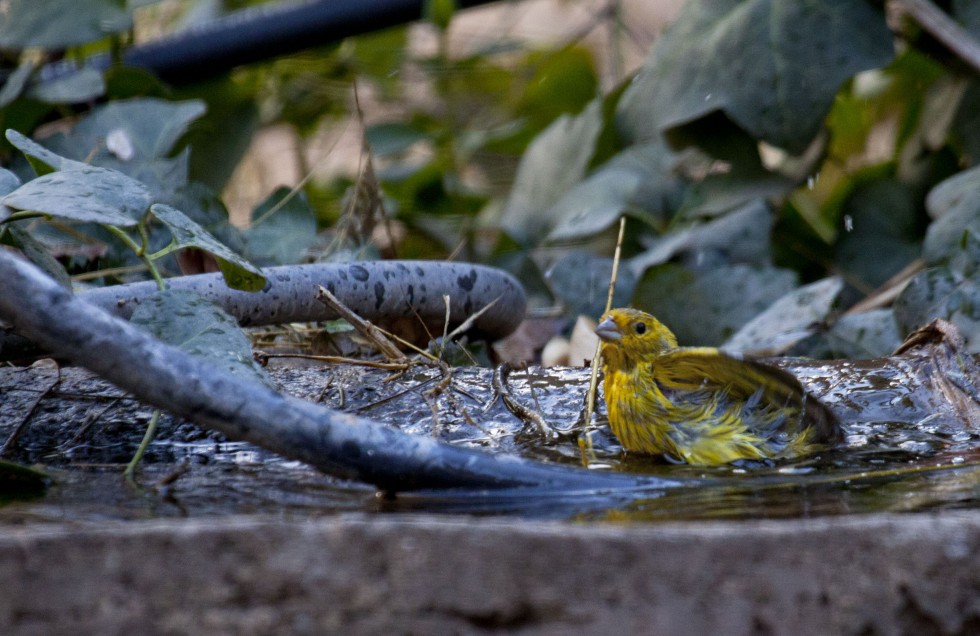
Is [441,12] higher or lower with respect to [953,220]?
higher

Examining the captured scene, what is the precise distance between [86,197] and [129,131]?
2.03 metres

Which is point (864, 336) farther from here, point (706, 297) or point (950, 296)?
point (706, 297)

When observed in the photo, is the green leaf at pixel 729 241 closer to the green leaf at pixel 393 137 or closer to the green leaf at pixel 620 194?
the green leaf at pixel 620 194

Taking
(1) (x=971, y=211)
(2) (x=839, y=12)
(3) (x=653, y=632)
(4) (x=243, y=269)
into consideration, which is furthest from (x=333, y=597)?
(2) (x=839, y=12)

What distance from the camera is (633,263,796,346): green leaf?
383 cm

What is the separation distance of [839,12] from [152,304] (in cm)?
298

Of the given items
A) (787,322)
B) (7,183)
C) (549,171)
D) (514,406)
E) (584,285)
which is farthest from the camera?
(549,171)

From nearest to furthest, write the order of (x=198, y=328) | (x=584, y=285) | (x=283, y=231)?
(x=198, y=328)
(x=283, y=231)
(x=584, y=285)

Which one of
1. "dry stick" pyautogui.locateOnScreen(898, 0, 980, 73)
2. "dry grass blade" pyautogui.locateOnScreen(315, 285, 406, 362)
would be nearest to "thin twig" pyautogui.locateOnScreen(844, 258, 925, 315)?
"dry stick" pyautogui.locateOnScreen(898, 0, 980, 73)

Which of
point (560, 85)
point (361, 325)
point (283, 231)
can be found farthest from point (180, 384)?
point (560, 85)

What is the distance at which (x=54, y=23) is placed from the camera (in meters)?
4.33

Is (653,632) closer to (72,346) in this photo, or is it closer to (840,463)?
(72,346)

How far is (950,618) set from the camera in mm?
1294

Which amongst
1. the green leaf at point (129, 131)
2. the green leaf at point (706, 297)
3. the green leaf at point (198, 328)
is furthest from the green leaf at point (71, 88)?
the green leaf at point (198, 328)
